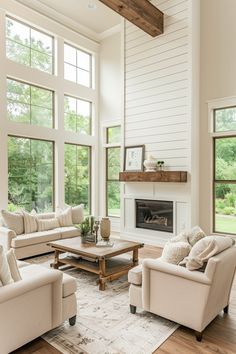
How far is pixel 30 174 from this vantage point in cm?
623

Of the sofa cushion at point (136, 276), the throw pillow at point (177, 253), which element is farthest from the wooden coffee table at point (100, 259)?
the throw pillow at point (177, 253)

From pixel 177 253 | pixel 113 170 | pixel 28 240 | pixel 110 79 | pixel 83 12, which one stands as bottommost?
pixel 28 240

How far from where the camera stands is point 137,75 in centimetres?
646

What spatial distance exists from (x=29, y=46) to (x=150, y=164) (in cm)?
381

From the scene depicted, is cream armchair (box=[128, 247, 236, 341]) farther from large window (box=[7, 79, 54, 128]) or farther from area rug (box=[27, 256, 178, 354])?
large window (box=[7, 79, 54, 128])

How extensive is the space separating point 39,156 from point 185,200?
346 centimetres

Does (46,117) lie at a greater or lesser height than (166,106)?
lesser

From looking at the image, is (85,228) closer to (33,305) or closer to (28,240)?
(28,240)

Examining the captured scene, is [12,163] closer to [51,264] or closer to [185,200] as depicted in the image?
[51,264]

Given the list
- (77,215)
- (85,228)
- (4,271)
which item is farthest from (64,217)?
(4,271)

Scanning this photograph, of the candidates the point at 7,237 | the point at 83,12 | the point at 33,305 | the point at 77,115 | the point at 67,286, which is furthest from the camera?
the point at 77,115

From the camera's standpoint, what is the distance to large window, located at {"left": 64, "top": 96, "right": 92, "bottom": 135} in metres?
7.08

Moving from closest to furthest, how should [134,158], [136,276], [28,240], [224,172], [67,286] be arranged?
[67,286] → [136,276] → [28,240] → [224,172] → [134,158]

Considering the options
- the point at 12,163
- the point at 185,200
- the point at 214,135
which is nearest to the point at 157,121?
the point at 214,135
